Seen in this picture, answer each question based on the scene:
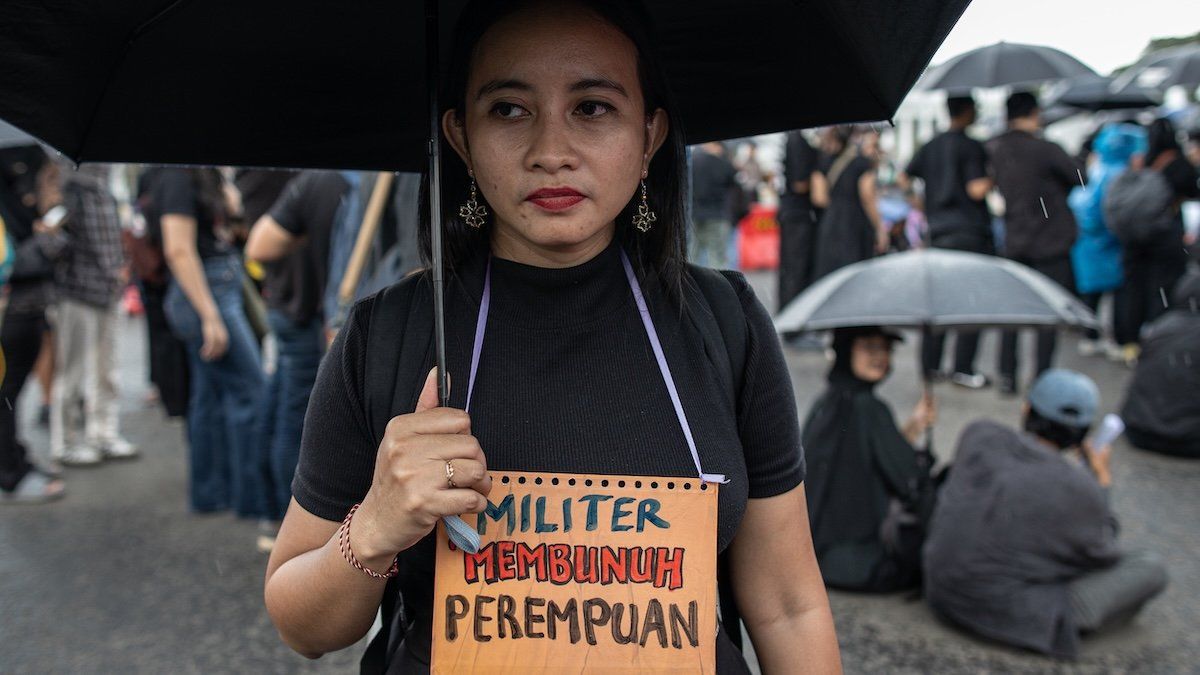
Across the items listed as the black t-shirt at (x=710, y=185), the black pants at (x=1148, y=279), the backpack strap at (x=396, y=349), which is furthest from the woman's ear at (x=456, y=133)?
the black t-shirt at (x=710, y=185)

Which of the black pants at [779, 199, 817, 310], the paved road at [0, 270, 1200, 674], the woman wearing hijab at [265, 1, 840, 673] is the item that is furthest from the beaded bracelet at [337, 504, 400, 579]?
the black pants at [779, 199, 817, 310]

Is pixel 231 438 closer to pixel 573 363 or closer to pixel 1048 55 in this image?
pixel 573 363

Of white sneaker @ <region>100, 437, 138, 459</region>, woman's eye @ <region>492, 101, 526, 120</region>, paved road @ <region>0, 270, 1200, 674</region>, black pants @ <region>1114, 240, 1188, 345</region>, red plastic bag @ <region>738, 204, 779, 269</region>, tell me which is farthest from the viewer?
red plastic bag @ <region>738, 204, 779, 269</region>

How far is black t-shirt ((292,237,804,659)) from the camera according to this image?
4.74ft

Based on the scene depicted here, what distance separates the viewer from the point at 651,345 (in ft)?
4.95

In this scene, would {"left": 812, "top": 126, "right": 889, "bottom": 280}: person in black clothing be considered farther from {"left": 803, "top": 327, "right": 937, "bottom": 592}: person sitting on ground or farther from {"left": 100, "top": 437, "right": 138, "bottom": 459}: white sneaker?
{"left": 100, "top": 437, "right": 138, "bottom": 459}: white sneaker

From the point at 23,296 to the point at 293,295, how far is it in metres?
2.30

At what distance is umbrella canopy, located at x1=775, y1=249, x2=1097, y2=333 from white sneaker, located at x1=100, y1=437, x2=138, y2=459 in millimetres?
4618

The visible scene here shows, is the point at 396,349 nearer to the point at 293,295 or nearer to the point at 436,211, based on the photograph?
the point at 436,211

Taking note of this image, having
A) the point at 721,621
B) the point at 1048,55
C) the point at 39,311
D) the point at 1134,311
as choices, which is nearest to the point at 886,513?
the point at 721,621

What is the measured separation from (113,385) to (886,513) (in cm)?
495

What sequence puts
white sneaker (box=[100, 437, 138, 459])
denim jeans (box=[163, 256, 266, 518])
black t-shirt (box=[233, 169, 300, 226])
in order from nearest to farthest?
black t-shirt (box=[233, 169, 300, 226]) → denim jeans (box=[163, 256, 266, 518]) → white sneaker (box=[100, 437, 138, 459])

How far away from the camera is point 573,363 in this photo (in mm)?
1489

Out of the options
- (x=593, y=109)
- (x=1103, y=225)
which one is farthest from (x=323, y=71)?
(x=1103, y=225)
